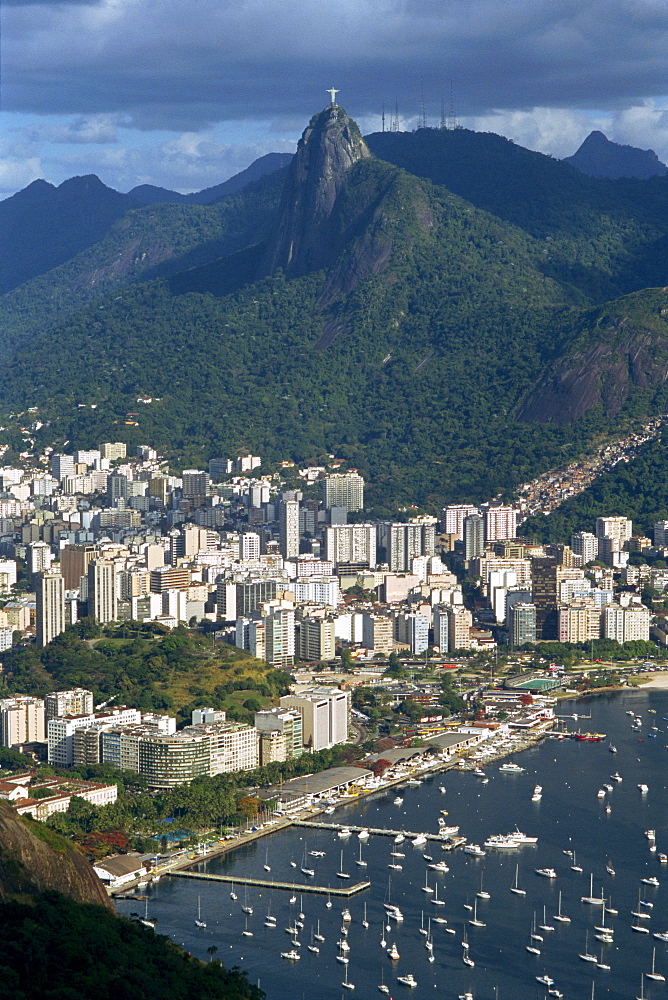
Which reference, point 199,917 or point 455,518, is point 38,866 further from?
point 455,518

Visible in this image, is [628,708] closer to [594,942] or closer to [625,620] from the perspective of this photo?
[625,620]

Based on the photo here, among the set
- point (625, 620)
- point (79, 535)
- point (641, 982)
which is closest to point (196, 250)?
point (79, 535)

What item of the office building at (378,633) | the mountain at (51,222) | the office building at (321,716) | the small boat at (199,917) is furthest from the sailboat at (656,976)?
the mountain at (51,222)

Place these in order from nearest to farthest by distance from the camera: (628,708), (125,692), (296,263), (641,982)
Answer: (641,982) → (125,692) → (628,708) → (296,263)

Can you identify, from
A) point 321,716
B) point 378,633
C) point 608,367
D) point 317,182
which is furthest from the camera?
point 317,182

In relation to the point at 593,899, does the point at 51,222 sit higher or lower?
higher

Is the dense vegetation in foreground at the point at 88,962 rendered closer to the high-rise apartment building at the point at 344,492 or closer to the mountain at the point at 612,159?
the high-rise apartment building at the point at 344,492

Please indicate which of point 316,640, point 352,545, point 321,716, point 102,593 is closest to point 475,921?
point 321,716
